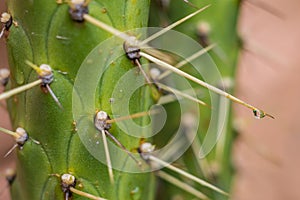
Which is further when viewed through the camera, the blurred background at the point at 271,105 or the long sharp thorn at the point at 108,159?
the blurred background at the point at 271,105

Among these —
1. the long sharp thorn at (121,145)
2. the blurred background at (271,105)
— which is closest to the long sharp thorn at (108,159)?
the long sharp thorn at (121,145)

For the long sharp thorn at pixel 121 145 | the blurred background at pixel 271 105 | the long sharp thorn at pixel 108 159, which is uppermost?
the blurred background at pixel 271 105

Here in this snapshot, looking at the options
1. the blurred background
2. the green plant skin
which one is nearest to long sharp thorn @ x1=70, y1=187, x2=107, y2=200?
the green plant skin

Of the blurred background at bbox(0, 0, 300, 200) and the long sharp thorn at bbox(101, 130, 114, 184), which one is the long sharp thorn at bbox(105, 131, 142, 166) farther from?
the blurred background at bbox(0, 0, 300, 200)

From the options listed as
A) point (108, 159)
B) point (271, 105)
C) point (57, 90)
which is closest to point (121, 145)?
point (108, 159)

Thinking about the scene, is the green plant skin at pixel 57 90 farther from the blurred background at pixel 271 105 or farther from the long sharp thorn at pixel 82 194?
the blurred background at pixel 271 105

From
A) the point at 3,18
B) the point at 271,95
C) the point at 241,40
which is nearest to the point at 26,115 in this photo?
the point at 3,18
